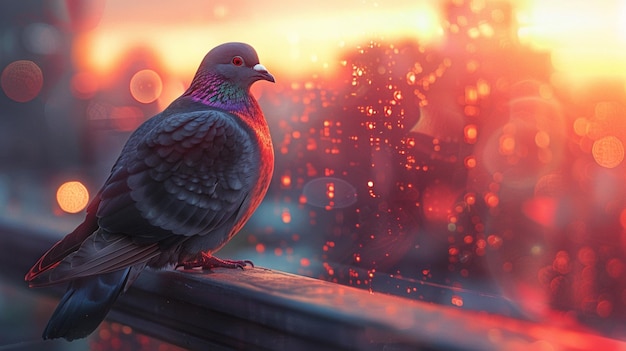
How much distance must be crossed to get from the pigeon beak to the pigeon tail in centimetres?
88

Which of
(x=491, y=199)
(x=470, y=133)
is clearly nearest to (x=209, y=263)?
(x=470, y=133)

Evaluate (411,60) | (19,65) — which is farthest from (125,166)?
(19,65)

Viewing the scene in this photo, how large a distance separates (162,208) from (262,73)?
0.65 m

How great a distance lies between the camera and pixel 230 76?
8.29 ft

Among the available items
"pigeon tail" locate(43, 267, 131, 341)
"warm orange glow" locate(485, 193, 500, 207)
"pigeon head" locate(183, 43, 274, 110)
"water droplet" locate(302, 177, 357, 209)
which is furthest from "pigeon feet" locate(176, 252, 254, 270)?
"warm orange glow" locate(485, 193, 500, 207)

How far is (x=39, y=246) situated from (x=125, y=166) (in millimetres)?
908

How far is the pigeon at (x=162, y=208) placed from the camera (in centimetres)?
208

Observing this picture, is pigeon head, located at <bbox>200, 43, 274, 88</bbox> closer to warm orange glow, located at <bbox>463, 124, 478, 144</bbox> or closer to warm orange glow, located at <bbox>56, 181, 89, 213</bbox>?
warm orange glow, located at <bbox>463, 124, 478, 144</bbox>

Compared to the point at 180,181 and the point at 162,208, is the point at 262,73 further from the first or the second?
the point at 162,208

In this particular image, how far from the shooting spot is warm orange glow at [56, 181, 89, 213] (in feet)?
15.6

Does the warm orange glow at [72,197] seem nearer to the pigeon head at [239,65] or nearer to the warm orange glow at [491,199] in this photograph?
the pigeon head at [239,65]

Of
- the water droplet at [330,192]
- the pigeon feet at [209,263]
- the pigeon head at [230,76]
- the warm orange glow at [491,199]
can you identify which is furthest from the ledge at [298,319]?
the warm orange glow at [491,199]

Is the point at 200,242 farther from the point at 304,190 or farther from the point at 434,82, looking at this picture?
the point at 434,82

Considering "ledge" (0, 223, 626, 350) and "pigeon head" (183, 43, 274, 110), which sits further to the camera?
"pigeon head" (183, 43, 274, 110)
